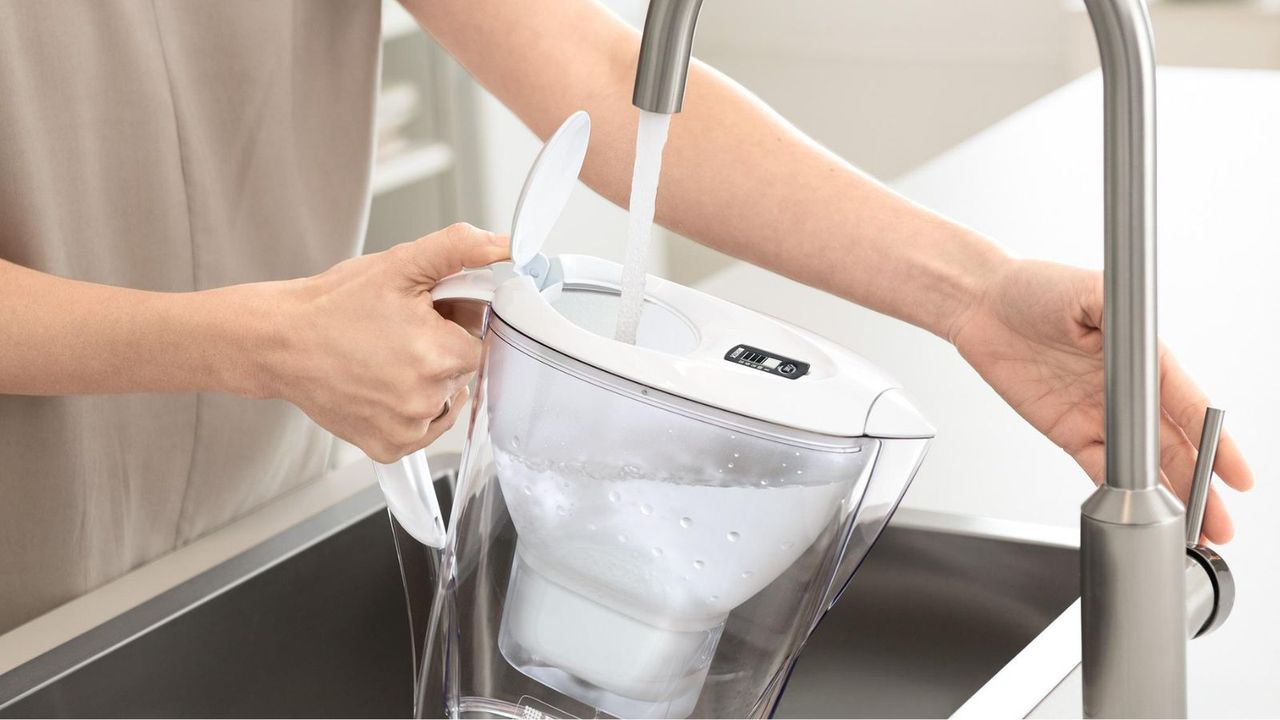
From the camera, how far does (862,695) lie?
83 centimetres

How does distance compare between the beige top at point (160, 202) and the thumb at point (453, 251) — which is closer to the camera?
the thumb at point (453, 251)

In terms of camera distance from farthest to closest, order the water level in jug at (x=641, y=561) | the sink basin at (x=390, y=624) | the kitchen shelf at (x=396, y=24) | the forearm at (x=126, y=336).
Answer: the kitchen shelf at (x=396, y=24), the sink basin at (x=390, y=624), the forearm at (x=126, y=336), the water level in jug at (x=641, y=561)

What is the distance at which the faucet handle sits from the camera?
1.65 ft

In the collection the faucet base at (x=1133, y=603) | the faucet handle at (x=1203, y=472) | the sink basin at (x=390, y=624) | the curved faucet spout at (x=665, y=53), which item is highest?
the curved faucet spout at (x=665, y=53)

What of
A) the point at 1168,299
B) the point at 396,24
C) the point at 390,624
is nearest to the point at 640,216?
the point at 390,624

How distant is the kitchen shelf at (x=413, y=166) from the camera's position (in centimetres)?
246

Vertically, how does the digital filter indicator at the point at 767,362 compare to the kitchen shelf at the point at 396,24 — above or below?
below

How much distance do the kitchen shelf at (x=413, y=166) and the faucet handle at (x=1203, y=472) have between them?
2.04m

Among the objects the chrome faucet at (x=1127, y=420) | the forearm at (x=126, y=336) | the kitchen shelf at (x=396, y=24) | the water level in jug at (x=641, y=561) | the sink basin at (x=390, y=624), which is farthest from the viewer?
the kitchen shelf at (x=396, y=24)

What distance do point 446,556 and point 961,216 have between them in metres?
0.86

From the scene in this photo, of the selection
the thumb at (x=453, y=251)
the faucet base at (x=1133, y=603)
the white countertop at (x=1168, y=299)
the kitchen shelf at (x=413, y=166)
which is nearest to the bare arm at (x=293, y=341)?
the thumb at (x=453, y=251)

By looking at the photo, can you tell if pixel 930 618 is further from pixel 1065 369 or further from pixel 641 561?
pixel 641 561

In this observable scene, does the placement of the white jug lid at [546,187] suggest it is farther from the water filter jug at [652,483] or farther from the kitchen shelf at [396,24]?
the kitchen shelf at [396,24]

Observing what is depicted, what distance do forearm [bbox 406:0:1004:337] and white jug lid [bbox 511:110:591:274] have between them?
279mm
